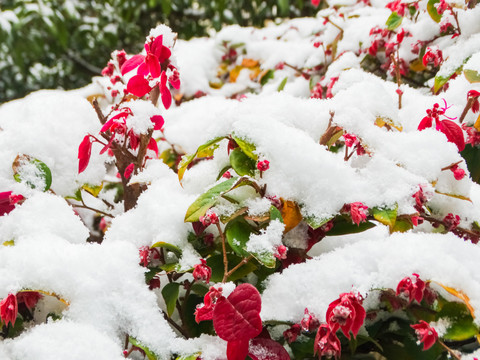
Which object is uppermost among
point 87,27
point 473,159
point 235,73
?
point 473,159

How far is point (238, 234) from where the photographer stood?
0.69 meters

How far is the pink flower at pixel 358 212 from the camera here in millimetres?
651

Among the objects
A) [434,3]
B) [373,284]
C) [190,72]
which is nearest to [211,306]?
[373,284]

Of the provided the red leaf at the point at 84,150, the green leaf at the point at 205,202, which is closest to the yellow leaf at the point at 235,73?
the red leaf at the point at 84,150

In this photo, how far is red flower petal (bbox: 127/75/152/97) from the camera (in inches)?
33.7

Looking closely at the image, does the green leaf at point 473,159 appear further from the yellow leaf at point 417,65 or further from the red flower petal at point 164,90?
the red flower petal at point 164,90

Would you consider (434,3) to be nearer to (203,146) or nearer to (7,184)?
(203,146)

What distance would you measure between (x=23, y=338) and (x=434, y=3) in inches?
46.1

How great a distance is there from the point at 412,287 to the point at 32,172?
73cm

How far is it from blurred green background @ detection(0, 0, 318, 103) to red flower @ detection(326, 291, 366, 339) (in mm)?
2666

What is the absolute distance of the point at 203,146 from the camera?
0.76 m

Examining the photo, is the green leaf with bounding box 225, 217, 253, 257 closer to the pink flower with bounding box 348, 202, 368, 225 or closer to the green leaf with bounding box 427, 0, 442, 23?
the pink flower with bounding box 348, 202, 368, 225

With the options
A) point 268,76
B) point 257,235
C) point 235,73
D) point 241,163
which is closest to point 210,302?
point 257,235

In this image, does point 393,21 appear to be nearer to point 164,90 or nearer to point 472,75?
point 472,75
